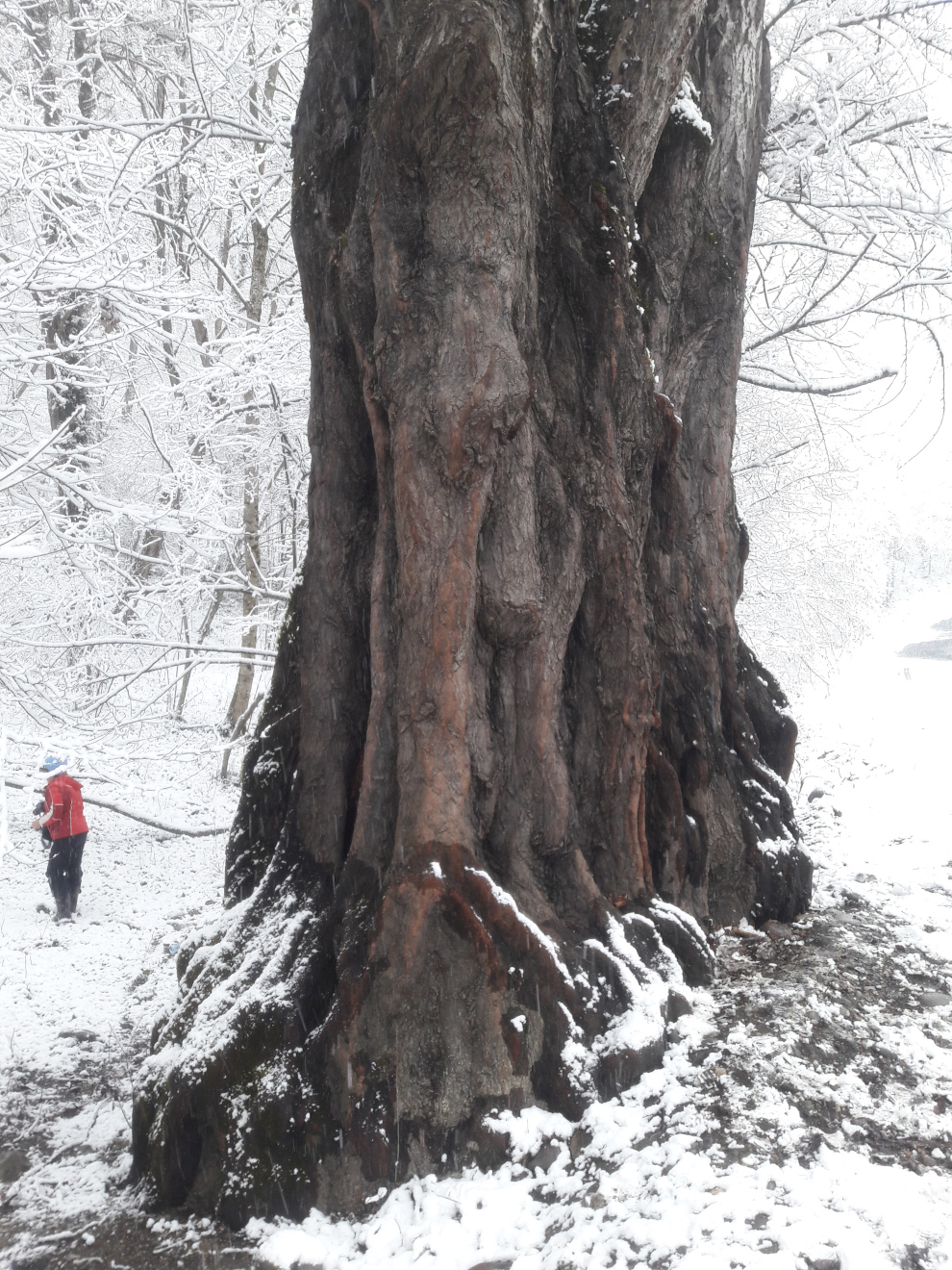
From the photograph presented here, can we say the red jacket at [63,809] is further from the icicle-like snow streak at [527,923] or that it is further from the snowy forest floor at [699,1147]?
the icicle-like snow streak at [527,923]

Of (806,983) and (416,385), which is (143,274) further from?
(806,983)

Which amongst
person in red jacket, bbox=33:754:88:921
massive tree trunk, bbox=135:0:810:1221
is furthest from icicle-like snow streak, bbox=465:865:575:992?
person in red jacket, bbox=33:754:88:921

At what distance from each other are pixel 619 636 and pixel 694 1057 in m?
1.48

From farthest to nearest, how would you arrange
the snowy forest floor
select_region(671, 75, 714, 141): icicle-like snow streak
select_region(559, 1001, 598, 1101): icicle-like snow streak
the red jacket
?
the red jacket → select_region(671, 75, 714, 141): icicle-like snow streak → select_region(559, 1001, 598, 1101): icicle-like snow streak → the snowy forest floor

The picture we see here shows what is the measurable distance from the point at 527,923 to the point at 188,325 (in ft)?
31.9

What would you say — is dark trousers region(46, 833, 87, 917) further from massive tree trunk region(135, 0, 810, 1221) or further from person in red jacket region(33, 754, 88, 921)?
massive tree trunk region(135, 0, 810, 1221)

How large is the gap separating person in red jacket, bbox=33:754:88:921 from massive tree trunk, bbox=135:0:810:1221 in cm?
415

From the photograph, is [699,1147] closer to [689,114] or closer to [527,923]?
[527,923]

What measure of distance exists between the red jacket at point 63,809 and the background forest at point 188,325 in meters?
0.85

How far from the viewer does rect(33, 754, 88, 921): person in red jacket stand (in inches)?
264

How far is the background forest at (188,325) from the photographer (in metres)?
5.00

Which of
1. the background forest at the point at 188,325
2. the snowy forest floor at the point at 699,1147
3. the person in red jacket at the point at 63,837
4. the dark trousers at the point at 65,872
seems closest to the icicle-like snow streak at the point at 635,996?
the snowy forest floor at the point at 699,1147

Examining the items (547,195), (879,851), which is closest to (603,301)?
(547,195)

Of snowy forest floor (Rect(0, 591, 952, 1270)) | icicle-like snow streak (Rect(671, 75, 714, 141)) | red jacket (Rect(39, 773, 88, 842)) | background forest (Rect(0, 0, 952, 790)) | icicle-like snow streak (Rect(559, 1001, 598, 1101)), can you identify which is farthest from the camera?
red jacket (Rect(39, 773, 88, 842))
